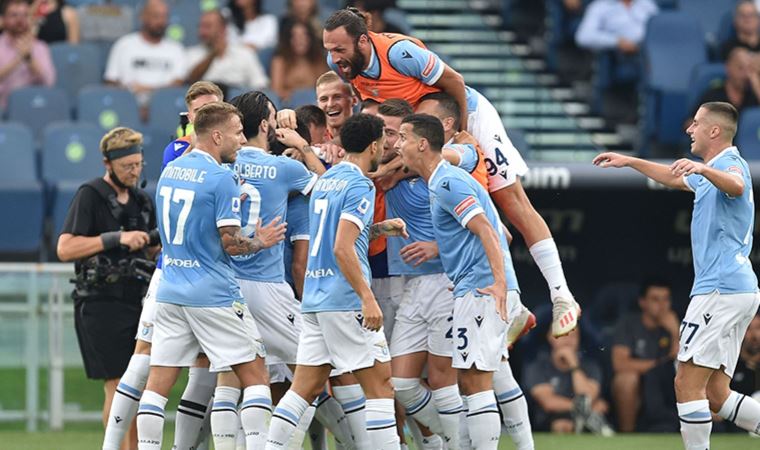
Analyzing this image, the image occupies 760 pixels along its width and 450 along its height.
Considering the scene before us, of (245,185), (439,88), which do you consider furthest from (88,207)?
(439,88)

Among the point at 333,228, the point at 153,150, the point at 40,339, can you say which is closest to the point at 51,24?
the point at 153,150

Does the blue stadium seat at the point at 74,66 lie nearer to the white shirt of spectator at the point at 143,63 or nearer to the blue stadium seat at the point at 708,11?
the white shirt of spectator at the point at 143,63

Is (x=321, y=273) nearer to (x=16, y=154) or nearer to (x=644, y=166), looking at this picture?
(x=644, y=166)

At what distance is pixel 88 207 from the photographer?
412 inches

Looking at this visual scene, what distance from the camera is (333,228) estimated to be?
884cm

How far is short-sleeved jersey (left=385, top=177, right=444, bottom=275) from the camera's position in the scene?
9.74 m

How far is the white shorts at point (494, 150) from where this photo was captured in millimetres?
10086

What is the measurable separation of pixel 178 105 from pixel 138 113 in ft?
1.23

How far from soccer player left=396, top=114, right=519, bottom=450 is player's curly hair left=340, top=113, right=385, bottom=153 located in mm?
236

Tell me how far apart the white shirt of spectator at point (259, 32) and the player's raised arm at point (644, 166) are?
23.1 ft

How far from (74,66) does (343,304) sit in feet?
24.0

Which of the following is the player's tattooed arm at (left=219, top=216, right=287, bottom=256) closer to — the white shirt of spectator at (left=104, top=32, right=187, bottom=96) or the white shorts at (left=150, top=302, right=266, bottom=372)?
the white shorts at (left=150, top=302, right=266, bottom=372)

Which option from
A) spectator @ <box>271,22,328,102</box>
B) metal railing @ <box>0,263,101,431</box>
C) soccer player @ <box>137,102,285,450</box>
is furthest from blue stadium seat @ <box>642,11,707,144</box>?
soccer player @ <box>137,102,285,450</box>

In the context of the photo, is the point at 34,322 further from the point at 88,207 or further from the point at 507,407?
the point at 507,407
